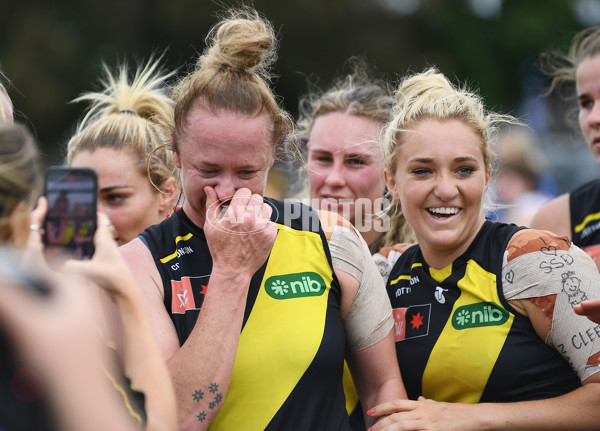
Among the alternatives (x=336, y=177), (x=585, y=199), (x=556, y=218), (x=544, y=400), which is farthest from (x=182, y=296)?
(x=585, y=199)

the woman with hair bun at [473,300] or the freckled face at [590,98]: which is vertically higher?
the freckled face at [590,98]

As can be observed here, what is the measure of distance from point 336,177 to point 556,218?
1.33 meters

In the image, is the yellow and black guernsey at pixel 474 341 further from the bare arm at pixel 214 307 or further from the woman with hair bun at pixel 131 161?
the woman with hair bun at pixel 131 161

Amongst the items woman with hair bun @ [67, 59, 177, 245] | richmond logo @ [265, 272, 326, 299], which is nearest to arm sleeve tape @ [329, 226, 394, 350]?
richmond logo @ [265, 272, 326, 299]

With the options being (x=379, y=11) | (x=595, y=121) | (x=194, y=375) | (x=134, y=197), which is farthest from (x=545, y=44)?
(x=194, y=375)

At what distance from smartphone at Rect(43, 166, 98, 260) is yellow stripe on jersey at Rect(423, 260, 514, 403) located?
1.62 meters

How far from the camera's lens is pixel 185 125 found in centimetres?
304

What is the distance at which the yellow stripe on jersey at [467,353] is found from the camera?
9.78ft

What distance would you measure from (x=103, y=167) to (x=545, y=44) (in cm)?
1858

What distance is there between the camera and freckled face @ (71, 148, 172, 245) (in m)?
4.01

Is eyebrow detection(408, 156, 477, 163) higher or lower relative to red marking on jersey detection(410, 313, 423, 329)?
higher

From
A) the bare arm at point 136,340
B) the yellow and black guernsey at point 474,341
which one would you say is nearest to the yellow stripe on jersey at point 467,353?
the yellow and black guernsey at point 474,341

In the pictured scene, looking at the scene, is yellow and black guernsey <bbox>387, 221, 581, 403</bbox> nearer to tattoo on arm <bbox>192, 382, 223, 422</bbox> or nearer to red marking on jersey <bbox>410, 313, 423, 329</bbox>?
red marking on jersey <bbox>410, 313, 423, 329</bbox>

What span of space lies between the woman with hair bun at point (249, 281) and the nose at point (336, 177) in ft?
3.38
